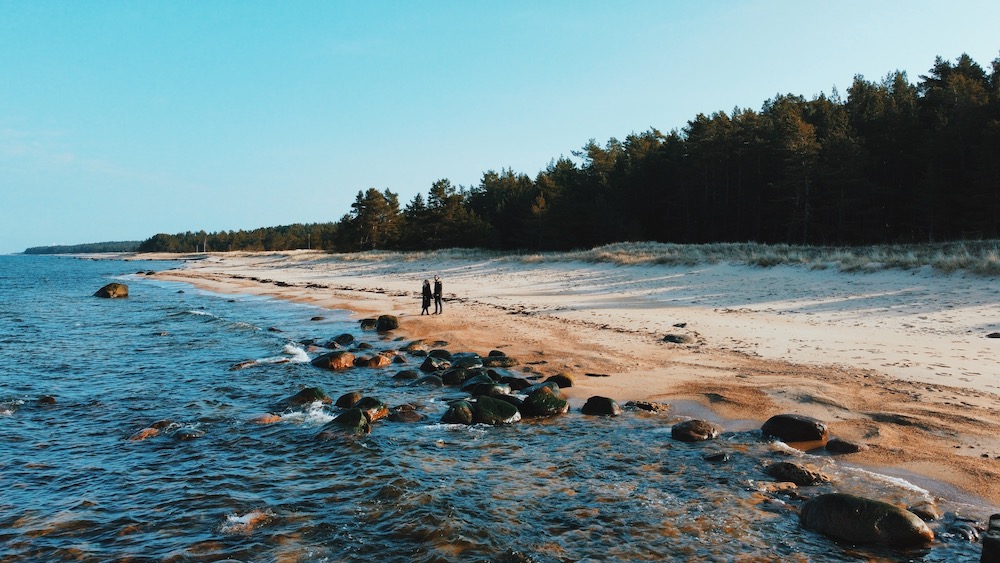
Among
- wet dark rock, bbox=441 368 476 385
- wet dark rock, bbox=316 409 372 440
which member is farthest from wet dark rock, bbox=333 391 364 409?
Result: wet dark rock, bbox=441 368 476 385

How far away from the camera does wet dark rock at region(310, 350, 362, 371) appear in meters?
16.1

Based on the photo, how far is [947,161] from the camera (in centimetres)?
4466

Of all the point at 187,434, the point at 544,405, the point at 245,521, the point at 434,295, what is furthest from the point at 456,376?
the point at 434,295

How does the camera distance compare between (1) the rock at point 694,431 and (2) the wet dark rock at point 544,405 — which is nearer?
(1) the rock at point 694,431

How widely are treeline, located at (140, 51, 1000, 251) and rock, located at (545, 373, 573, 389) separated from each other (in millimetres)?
39940

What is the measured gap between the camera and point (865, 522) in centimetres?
617

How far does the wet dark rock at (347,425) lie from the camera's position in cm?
1020

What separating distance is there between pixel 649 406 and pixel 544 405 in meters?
2.01

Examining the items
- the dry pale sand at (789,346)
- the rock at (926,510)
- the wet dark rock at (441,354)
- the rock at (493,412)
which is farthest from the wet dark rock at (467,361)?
the rock at (926,510)

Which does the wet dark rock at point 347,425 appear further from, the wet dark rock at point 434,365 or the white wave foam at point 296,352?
the white wave foam at point 296,352

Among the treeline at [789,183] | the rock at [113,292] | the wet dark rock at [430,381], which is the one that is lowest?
the wet dark rock at [430,381]

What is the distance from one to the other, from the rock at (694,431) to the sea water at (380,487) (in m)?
0.18

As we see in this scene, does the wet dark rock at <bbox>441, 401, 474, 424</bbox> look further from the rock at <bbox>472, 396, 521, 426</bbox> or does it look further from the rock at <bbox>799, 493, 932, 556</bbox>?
the rock at <bbox>799, 493, 932, 556</bbox>

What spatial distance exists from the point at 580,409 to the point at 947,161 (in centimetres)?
4875
